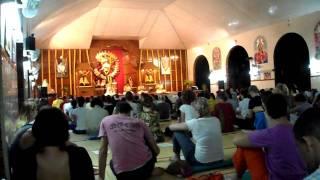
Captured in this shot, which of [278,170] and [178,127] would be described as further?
A: [178,127]

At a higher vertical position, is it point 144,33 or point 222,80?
point 144,33

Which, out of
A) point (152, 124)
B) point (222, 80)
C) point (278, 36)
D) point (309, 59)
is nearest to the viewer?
point (152, 124)

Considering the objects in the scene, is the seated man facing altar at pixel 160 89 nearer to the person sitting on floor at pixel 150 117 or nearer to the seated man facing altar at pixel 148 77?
the seated man facing altar at pixel 148 77

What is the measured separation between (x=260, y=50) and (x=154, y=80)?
7511mm

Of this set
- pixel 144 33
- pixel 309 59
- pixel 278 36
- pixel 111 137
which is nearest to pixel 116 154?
pixel 111 137

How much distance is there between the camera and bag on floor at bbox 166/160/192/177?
4887 mm

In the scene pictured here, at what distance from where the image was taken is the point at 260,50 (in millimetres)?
16484

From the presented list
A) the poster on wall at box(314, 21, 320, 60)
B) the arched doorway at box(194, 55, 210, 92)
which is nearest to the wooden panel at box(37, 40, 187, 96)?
the arched doorway at box(194, 55, 210, 92)

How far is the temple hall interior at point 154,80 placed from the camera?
3.20m

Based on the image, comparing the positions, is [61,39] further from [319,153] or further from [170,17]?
[319,153]

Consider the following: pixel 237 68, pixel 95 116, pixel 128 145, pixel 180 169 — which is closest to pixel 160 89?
pixel 237 68

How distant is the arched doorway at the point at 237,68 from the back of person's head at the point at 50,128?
17.3 meters

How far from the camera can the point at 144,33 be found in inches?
846

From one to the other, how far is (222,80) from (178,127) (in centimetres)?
Result: 1460
